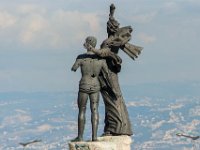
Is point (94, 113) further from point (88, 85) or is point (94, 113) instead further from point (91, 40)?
point (91, 40)

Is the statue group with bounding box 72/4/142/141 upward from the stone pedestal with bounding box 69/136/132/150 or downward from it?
upward

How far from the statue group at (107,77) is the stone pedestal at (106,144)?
326 mm

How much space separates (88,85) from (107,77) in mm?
1089

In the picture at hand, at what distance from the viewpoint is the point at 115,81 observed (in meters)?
31.1

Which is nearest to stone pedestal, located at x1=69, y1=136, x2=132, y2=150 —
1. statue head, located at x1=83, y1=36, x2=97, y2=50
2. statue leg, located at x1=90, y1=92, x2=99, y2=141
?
statue leg, located at x1=90, y1=92, x2=99, y2=141

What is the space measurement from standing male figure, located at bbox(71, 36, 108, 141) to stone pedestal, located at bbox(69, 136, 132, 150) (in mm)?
354

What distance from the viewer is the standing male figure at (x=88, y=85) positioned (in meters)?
29.6

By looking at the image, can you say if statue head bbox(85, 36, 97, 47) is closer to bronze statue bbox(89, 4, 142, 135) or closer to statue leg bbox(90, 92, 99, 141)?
bronze statue bbox(89, 4, 142, 135)

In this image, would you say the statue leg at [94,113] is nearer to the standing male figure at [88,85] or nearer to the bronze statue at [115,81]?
the standing male figure at [88,85]

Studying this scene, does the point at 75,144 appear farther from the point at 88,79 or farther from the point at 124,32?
the point at 124,32

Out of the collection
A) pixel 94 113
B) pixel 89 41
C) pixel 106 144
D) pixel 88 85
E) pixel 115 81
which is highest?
pixel 89 41

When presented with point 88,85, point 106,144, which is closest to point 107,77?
point 88,85

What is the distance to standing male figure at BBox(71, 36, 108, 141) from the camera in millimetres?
29562

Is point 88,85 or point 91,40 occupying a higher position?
point 91,40
